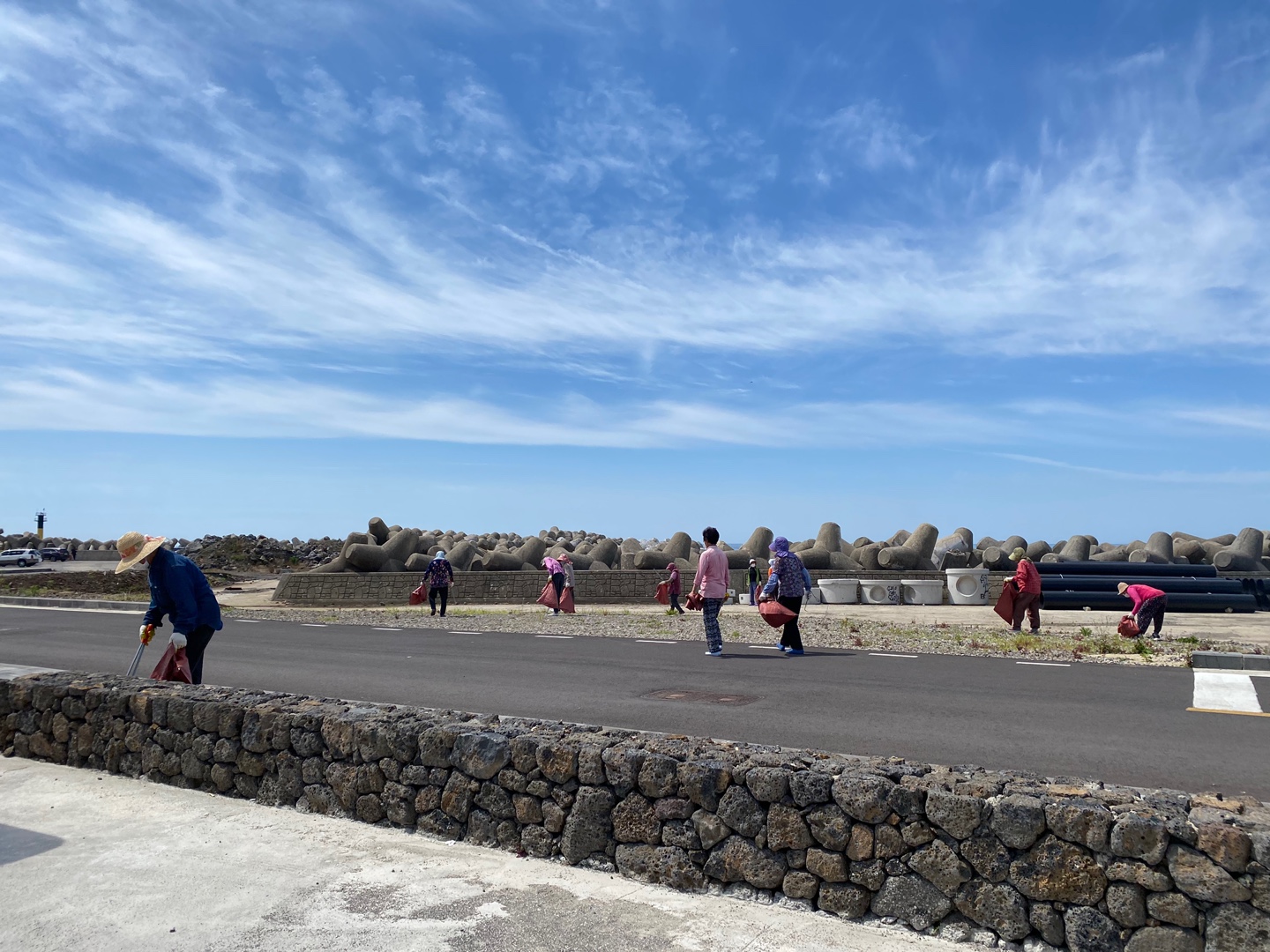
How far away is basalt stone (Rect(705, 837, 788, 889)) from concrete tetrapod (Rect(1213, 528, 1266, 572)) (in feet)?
91.0

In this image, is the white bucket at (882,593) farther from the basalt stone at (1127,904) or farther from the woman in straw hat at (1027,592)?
the basalt stone at (1127,904)

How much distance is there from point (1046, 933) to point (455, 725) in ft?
11.4

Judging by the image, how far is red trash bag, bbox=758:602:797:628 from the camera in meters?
14.4

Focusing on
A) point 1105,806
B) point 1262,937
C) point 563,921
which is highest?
point 1105,806

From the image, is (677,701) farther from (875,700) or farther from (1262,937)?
(1262,937)

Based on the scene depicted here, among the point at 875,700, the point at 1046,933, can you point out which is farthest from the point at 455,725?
the point at 875,700

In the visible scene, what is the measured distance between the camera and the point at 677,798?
5.20 m

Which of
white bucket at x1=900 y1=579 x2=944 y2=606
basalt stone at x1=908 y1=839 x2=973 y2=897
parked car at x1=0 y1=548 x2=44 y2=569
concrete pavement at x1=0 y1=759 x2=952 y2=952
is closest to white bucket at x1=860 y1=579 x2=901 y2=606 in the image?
white bucket at x1=900 y1=579 x2=944 y2=606

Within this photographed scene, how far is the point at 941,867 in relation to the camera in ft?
14.7

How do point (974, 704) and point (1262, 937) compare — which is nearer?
point (1262, 937)

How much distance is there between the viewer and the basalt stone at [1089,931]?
4.11 metres

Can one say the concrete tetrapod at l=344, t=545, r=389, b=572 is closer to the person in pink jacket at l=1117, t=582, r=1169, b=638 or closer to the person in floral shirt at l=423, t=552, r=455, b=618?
the person in floral shirt at l=423, t=552, r=455, b=618

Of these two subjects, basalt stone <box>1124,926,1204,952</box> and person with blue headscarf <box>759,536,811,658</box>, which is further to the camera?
person with blue headscarf <box>759,536,811,658</box>

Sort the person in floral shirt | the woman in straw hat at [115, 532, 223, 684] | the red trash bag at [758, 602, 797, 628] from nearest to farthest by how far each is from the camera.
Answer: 1. the woman in straw hat at [115, 532, 223, 684]
2. the red trash bag at [758, 602, 797, 628]
3. the person in floral shirt
